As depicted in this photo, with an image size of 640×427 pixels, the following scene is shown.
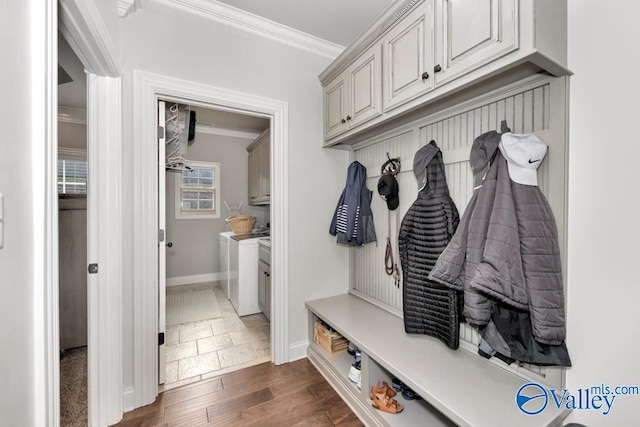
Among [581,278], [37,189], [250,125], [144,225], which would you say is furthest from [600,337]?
[250,125]

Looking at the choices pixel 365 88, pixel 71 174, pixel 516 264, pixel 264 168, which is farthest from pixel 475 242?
pixel 71 174

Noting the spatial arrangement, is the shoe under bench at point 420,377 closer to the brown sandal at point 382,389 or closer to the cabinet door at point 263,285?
the brown sandal at point 382,389

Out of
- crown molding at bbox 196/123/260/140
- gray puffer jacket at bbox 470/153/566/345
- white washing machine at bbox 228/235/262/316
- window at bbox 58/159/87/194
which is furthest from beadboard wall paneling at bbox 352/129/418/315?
window at bbox 58/159/87/194

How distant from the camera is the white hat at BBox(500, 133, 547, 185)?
112 centimetres

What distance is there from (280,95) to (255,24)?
0.52 meters

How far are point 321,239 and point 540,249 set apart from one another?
1.53 meters

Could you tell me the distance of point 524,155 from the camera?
3.69ft

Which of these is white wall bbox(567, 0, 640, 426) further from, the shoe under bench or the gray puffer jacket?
the shoe under bench

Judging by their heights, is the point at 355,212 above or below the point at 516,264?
above

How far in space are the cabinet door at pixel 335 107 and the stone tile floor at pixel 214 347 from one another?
78.2 inches

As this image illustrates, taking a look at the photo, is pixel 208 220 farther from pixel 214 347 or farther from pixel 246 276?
pixel 214 347

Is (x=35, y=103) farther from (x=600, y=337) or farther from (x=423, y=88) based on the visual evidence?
(x=600, y=337)

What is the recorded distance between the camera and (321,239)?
2.32 metres

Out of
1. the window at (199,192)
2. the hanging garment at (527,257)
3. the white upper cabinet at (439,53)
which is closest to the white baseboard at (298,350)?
the hanging garment at (527,257)
